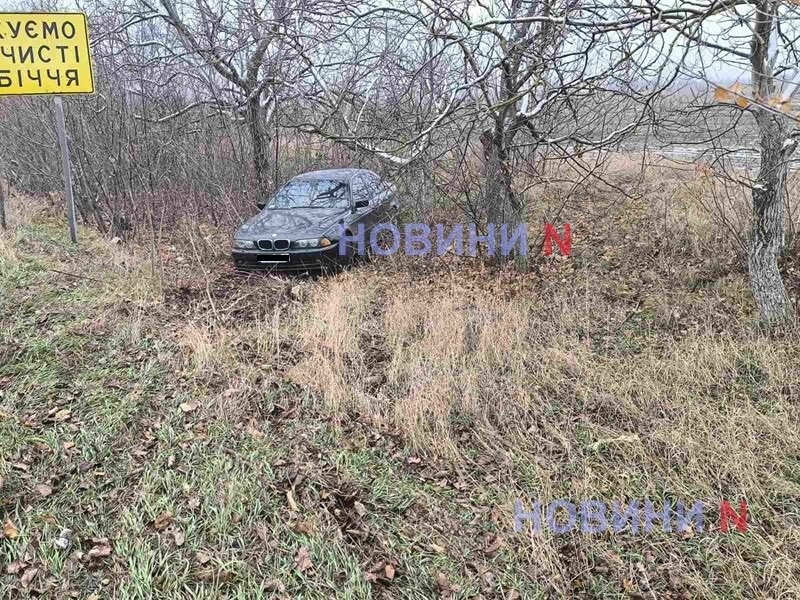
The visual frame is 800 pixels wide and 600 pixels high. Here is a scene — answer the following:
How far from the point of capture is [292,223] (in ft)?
23.9

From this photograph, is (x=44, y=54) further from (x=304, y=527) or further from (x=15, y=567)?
(x=304, y=527)

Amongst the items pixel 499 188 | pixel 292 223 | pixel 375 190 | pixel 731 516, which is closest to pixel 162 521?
pixel 731 516

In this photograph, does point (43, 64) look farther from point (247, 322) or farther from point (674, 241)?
point (674, 241)

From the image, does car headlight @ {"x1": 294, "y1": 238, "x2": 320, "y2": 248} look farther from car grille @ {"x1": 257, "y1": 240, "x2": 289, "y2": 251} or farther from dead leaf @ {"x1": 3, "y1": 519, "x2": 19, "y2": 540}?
dead leaf @ {"x1": 3, "y1": 519, "x2": 19, "y2": 540}

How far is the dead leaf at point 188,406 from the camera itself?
3916 mm

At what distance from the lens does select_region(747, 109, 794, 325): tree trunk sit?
4936 mm

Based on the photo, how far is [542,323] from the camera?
5438 mm

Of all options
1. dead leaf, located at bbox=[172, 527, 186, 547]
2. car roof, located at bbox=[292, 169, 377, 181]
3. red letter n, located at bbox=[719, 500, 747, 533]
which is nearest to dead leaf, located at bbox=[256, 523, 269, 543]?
dead leaf, located at bbox=[172, 527, 186, 547]

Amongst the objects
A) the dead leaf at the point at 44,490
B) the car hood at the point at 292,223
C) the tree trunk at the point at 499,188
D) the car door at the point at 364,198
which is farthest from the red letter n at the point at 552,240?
the dead leaf at the point at 44,490

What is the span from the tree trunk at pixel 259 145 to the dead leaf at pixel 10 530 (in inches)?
296

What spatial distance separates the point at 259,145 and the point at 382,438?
760 cm

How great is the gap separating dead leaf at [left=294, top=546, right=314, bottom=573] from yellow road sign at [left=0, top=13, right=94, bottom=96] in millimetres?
5935

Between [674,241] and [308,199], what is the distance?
5.28 meters

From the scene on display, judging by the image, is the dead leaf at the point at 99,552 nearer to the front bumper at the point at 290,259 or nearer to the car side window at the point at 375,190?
the front bumper at the point at 290,259
